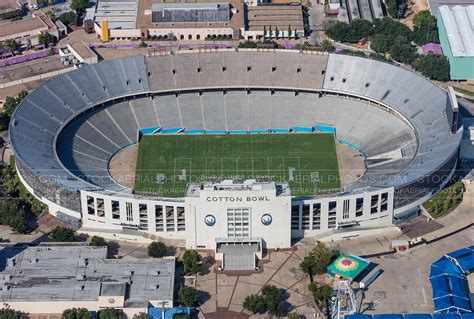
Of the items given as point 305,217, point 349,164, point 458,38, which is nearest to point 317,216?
point 305,217

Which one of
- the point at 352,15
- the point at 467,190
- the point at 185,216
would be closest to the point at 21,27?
the point at 352,15

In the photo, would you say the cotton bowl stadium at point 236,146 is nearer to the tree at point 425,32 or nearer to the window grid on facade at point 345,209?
the window grid on facade at point 345,209

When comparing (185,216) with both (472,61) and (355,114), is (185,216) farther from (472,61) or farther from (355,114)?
(472,61)

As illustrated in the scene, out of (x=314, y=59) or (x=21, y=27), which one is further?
(x=21, y=27)

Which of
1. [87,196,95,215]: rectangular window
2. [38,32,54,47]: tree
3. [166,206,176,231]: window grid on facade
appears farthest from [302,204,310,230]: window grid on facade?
[38,32,54,47]: tree

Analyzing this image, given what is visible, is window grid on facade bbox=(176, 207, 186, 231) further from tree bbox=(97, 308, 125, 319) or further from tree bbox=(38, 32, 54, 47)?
tree bbox=(38, 32, 54, 47)
